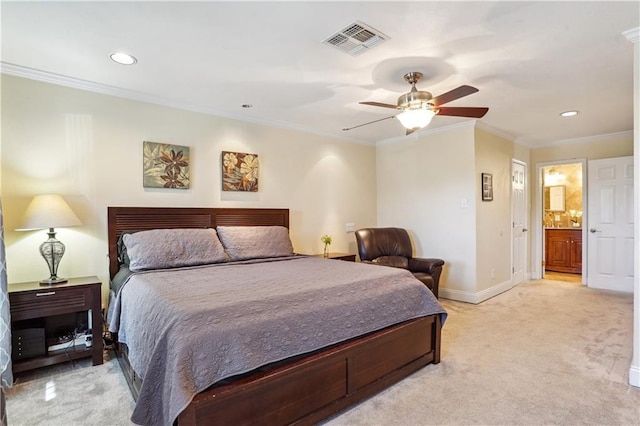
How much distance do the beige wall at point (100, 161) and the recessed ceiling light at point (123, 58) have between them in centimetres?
74

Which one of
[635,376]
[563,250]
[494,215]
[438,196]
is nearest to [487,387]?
[635,376]

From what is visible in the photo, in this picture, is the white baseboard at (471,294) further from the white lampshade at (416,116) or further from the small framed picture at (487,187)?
the white lampshade at (416,116)

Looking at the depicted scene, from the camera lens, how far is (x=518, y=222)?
573 cm

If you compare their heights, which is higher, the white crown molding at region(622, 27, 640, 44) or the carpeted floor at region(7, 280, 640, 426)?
the white crown molding at region(622, 27, 640, 44)

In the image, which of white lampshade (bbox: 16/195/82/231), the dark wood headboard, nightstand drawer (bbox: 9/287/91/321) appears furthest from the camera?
the dark wood headboard

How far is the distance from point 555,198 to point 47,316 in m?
8.81

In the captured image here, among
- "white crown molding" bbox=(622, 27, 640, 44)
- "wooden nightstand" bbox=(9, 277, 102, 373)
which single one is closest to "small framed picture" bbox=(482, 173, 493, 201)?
"white crown molding" bbox=(622, 27, 640, 44)

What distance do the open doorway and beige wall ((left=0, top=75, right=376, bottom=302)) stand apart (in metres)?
4.88

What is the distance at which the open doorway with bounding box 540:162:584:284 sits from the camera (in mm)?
6477

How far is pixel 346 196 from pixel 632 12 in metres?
3.68

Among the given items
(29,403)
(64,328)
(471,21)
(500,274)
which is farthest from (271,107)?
(500,274)

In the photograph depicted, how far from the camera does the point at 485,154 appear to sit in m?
4.71

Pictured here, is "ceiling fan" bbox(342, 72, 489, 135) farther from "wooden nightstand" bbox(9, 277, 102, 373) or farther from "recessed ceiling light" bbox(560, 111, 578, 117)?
"wooden nightstand" bbox(9, 277, 102, 373)

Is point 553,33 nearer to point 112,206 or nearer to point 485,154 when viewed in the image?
point 485,154
